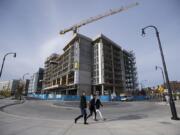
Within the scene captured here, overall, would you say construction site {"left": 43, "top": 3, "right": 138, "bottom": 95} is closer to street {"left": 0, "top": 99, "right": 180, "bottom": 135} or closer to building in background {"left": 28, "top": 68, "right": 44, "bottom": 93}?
street {"left": 0, "top": 99, "right": 180, "bottom": 135}

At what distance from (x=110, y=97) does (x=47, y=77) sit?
72.5 m

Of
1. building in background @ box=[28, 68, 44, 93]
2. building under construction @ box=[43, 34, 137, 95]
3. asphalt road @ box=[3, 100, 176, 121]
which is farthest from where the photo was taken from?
building in background @ box=[28, 68, 44, 93]

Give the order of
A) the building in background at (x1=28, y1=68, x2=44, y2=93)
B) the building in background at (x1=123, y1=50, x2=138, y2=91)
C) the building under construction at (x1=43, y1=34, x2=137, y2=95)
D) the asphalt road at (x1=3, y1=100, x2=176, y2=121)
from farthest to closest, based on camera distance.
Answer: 1. the building in background at (x1=28, y1=68, x2=44, y2=93)
2. the building in background at (x1=123, y1=50, x2=138, y2=91)
3. the building under construction at (x1=43, y1=34, x2=137, y2=95)
4. the asphalt road at (x1=3, y1=100, x2=176, y2=121)

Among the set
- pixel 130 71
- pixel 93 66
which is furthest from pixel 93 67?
pixel 130 71

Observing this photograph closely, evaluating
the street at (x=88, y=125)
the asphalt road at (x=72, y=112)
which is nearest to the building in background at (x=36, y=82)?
the asphalt road at (x=72, y=112)

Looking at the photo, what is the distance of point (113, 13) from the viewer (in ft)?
231

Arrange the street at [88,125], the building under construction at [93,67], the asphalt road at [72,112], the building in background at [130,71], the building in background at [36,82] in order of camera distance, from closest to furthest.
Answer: the street at [88,125]
the asphalt road at [72,112]
the building under construction at [93,67]
the building in background at [130,71]
the building in background at [36,82]

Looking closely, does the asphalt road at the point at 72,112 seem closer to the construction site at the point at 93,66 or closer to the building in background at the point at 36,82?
the construction site at the point at 93,66

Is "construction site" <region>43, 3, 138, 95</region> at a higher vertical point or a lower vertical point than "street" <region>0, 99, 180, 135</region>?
higher

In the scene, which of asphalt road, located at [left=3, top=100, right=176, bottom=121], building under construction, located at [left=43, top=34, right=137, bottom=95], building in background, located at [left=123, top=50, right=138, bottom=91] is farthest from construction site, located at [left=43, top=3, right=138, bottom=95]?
asphalt road, located at [left=3, top=100, right=176, bottom=121]

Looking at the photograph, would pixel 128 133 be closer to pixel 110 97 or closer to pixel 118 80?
pixel 110 97

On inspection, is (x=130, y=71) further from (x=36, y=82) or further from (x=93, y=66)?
(x=36, y=82)

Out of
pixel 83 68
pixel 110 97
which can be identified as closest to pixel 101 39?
pixel 83 68

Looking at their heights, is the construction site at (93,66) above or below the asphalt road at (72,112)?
above
